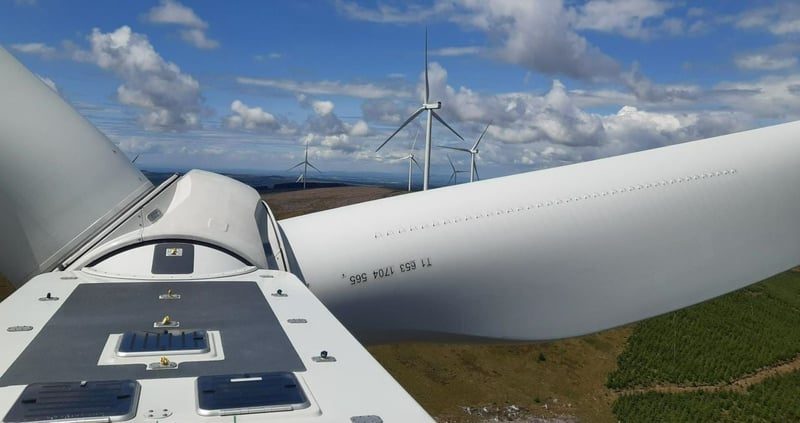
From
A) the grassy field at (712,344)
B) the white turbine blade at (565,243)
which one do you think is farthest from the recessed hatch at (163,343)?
the grassy field at (712,344)

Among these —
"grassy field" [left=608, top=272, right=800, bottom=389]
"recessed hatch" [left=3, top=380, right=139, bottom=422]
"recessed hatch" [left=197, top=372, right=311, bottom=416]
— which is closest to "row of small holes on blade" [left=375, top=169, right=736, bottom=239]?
"recessed hatch" [left=197, top=372, right=311, bottom=416]

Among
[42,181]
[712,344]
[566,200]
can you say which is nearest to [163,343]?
[42,181]

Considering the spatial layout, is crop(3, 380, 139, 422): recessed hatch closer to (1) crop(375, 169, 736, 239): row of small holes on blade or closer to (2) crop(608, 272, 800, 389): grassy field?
(1) crop(375, 169, 736, 239): row of small holes on blade

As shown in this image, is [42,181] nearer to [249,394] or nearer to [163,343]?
[163,343]

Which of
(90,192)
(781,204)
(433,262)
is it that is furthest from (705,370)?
(90,192)

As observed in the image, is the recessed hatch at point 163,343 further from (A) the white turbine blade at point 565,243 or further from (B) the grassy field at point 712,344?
(B) the grassy field at point 712,344

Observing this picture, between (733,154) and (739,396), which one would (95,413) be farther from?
(739,396)
